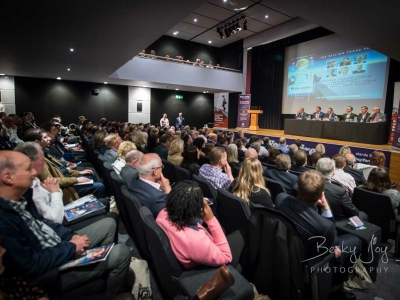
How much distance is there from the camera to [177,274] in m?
1.33

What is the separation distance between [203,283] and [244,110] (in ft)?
40.6

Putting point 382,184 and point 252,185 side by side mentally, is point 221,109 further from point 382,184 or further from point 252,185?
point 252,185

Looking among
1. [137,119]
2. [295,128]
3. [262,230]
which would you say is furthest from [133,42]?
[137,119]

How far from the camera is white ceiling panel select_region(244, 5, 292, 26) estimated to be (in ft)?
31.5

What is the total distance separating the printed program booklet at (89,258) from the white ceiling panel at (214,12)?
33.6ft

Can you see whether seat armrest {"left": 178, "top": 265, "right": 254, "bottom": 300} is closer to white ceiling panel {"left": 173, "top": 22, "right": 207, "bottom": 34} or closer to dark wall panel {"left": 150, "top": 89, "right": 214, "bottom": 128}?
white ceiling panel {"left": 173, "top": 22, "right": 207, "bottom": 34}

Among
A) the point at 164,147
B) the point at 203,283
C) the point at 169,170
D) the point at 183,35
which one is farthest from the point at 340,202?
the point at 183,35

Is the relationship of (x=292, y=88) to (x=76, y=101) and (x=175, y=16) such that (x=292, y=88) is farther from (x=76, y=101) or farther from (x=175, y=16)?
(x=76, y=101)

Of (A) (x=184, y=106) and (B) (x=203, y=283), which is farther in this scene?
(A) (x=184, y=106)

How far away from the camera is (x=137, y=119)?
13.2 meters

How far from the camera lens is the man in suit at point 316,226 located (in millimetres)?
1587

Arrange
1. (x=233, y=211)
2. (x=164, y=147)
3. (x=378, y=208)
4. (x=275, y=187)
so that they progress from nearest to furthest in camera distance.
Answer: (x=233, y=211)
(x=378, y=208)
(x=275, y=187)
(x=164, y=147)

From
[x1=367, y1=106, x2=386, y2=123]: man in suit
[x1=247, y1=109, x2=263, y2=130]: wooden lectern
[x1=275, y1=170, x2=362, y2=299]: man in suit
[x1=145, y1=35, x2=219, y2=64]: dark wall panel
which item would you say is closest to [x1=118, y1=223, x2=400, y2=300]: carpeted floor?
[x1=275, y1=170, x2=362, y2=299]: man in suit

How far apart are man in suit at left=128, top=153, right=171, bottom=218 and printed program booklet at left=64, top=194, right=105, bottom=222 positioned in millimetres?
441
